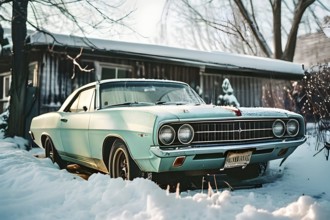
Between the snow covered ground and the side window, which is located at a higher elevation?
the side window

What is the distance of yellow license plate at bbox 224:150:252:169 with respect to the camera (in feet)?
12.6

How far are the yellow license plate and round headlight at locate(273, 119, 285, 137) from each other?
→ 1.74ft

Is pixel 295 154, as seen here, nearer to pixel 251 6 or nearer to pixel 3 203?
pixel 3 203

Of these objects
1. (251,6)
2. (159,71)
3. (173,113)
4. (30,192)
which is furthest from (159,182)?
(251,6)

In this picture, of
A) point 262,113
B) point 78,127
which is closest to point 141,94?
point 78,127

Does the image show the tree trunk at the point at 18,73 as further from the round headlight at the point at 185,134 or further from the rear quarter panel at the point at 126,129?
the round headlight at the point at 185,134

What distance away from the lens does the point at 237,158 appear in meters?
3.90

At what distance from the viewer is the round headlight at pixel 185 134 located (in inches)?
146

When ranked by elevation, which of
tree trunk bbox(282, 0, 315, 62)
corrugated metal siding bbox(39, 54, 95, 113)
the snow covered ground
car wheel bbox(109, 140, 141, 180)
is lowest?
the snow covered ground

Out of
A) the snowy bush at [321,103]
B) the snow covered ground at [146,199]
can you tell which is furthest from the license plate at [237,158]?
the snowy bush at [321,103]

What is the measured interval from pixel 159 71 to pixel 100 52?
8.32 ft

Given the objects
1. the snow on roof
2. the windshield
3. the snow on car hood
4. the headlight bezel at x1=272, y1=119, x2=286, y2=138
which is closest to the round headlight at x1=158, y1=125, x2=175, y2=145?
the snow on car hood

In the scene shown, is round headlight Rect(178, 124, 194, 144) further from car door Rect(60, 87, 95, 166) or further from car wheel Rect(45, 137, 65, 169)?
car wheel Rect(45, 137, 65, 169)

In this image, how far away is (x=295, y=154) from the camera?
596 cm
